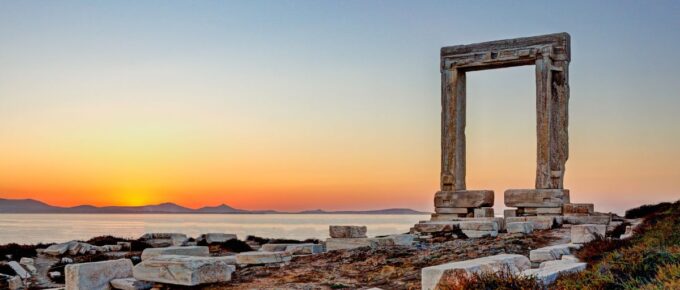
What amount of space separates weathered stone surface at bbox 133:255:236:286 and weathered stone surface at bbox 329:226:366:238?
18.6 feet

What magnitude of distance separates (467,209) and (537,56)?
16.2 ft

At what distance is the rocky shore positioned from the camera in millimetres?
10398

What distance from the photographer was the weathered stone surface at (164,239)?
21394 mm

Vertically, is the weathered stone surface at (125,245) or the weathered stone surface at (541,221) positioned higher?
the weathered stone surface at (541,221)

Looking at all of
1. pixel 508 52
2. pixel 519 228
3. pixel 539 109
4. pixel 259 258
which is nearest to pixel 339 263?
pixel 259 258

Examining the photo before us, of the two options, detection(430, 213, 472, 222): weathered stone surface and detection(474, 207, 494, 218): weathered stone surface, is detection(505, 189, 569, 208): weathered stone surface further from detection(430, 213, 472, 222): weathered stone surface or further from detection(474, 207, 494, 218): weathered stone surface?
detection(430, 213, 472, 222): weathered stone surface

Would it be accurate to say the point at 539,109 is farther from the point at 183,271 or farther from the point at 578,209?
the point at 183,271

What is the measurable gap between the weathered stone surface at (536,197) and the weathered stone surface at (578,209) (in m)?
0.28

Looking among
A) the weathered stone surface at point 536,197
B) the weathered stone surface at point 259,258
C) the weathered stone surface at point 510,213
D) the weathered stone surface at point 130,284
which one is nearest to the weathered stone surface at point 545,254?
the weathered stone surface at point 259,258

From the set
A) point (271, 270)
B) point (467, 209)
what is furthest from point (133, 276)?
point (467, 209)

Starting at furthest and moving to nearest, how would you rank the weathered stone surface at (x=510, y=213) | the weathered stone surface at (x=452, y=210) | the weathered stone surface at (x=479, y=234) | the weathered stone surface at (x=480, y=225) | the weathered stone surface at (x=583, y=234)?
the weathered stone surface at (x=452, y=210) < the weathered stone surface at (x=510, y=213) < the weathered stone surface at (x=480, y=225) < the weathered stone surface at (x=479, y=234) < the weathered stone surface at (x=583, y=234)

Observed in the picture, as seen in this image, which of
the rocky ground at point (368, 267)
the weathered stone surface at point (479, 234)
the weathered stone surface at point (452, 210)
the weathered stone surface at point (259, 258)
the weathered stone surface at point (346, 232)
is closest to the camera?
the rocky ground at point (368, 267)

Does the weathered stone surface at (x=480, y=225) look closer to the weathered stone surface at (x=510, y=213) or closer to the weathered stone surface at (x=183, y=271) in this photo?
the weathered stone surface at (x=510, y=213)

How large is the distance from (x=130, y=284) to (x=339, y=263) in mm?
3493
